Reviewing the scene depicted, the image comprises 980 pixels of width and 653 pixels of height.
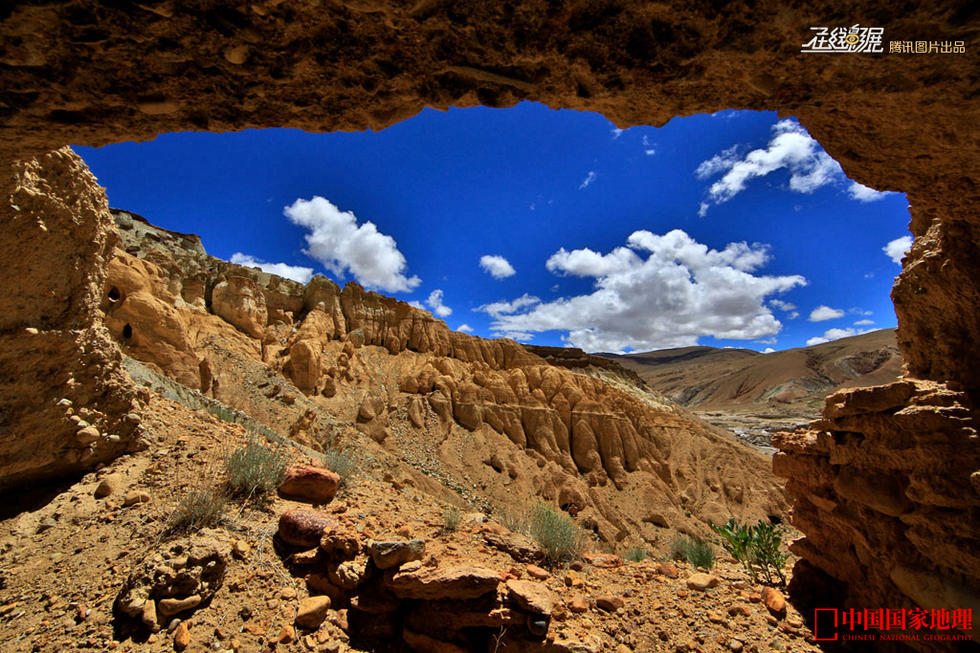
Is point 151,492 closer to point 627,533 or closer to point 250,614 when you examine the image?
point 250,614

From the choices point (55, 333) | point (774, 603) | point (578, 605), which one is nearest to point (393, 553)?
point (578, 605)

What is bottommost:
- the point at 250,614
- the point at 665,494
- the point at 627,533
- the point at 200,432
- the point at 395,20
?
the point at 627,533

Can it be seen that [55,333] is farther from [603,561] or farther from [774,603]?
[774,603]

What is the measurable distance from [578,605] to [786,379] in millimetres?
103952

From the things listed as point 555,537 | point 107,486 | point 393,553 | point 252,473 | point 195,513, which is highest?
point 252,473

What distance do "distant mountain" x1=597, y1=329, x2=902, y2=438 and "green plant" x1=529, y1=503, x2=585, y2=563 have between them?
6140cm

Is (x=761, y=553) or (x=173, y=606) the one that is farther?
(x=761, y=553)

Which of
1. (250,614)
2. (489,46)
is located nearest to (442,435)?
(250,614)

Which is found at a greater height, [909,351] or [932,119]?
[932,119]

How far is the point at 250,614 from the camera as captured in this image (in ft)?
9.60

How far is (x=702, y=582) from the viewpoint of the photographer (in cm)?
432

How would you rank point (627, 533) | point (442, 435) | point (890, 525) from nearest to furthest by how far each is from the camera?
1. point (890, 525)
2. point (627, 533)
3. point (442, 435)

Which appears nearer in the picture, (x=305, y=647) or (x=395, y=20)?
(x=395, y=20)

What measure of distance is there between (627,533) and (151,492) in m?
20.6
